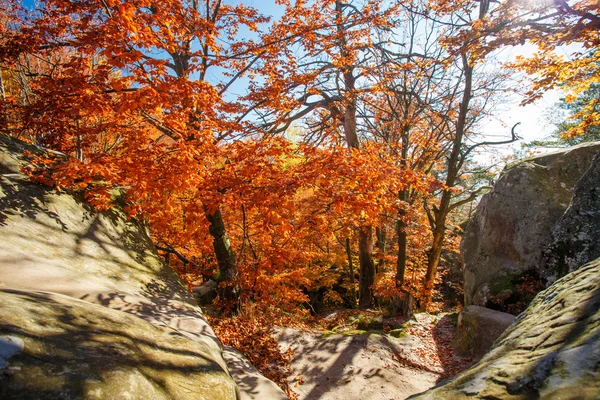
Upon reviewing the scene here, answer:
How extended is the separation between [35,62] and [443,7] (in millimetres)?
13783

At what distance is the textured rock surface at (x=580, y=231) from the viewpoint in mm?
5227

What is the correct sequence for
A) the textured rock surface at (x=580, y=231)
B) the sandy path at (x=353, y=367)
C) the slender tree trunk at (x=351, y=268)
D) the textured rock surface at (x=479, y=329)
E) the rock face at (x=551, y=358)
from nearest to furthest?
the rock face at (x=551, y=358), the textured rock surface at (x=580, y=231), the sandy path at (x=353, y=367), the textured rock surface at (x=479, y=329), the slender tree trunk at (x=351, y=268)

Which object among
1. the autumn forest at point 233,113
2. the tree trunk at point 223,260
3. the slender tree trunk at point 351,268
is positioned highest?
the autumn forest at point 233,113

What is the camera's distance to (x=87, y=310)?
2.63 m

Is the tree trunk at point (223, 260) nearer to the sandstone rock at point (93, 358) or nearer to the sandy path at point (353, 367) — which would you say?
the sandy path at point (353, 367)

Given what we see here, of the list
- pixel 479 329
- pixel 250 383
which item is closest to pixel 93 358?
pixel 250 383

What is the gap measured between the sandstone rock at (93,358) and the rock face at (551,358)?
1.77m

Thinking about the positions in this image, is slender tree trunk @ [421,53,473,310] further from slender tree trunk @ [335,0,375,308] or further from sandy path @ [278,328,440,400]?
sandy path @ [278,328,440,400]

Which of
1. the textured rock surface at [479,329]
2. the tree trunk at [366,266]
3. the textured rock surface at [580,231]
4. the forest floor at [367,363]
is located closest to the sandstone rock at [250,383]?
the forest floor at [367,363]

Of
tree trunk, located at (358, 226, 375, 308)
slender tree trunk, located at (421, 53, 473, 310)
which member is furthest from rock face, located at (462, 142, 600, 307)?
tree trunk, located at (358, 226, 375, 308)

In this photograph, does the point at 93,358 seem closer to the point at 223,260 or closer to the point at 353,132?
the point at 223,260

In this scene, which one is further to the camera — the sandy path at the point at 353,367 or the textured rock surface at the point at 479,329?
the textured rock surface at the point at 479,329

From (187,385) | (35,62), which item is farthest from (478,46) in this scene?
(35,62)

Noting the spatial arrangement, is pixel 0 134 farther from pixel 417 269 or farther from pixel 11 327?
pixel 417 269
